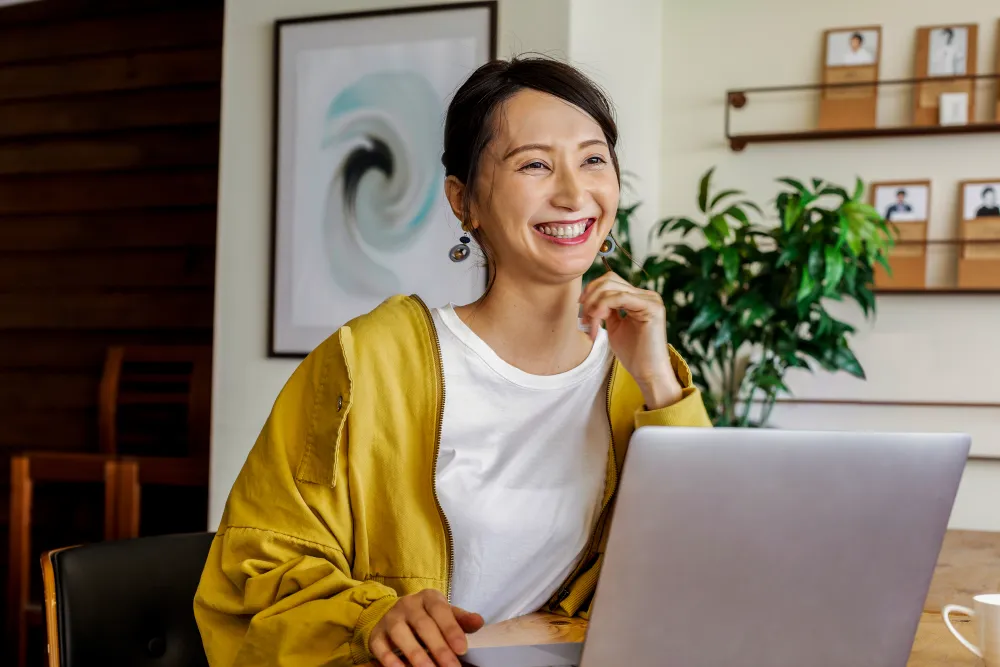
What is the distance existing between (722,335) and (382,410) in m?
1.62

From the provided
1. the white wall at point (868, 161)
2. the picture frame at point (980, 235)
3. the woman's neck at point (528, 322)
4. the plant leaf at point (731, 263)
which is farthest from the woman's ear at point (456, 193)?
the picture frame at point (980, 235)

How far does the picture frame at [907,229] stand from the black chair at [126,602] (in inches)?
98.4

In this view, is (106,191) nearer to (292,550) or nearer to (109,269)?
(109,269)

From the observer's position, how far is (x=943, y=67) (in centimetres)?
330

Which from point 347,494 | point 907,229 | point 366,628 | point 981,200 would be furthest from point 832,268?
point 366,628

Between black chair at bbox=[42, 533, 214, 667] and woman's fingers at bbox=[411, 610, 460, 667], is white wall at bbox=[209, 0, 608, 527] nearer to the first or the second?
black chair at bbox=[42, 533, 214, 667]

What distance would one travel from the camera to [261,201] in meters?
2.94

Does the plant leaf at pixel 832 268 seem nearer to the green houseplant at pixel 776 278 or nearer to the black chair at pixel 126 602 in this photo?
the green houseplant at pixel 776 278

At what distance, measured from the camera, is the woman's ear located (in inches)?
51.8

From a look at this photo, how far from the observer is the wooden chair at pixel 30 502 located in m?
3.09

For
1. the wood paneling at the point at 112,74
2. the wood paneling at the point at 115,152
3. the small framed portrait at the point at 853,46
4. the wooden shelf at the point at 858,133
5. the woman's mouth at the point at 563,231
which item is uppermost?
the small framed portrait at the point at 853,46

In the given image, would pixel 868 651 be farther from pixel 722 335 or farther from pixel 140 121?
pixel 140 121

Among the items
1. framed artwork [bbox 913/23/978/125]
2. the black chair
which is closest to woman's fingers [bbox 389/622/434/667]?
the black chair

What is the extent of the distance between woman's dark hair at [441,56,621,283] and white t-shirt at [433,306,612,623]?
0.18 meters
